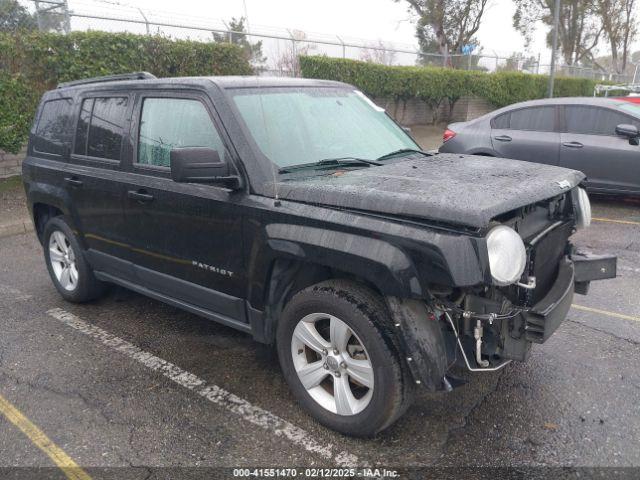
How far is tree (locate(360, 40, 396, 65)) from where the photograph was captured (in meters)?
17.8

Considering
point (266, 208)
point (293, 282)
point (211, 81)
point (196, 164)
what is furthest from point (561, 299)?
point (211, 81)

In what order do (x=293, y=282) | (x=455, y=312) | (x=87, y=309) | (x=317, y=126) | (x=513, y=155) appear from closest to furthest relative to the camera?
1. (x=455, y=312)
2. (x=293, y=282)
3. (x=317, y=126)
4. (x=87, y=309)
5. (x=513, y=155)

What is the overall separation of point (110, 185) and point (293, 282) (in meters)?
1.77

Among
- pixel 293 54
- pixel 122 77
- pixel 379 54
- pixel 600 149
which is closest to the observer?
pixel 122 77

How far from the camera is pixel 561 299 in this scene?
9.59 feet

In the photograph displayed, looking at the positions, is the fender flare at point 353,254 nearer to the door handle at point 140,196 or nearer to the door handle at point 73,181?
the door handle at point 140,196

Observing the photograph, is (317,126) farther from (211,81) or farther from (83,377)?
(83,377)

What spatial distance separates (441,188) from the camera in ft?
9.14

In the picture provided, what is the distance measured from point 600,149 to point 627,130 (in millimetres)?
403

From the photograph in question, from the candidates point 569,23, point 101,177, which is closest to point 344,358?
point 101,177

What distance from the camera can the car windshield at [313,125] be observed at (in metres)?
3.37

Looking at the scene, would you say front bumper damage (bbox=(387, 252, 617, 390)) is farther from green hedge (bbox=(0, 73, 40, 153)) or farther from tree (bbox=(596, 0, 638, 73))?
tree (bbox=(596, 0, 638, 73))

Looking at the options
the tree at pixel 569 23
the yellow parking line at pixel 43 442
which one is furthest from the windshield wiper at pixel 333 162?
the tree at pixel 569 23

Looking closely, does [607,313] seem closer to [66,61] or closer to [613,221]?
[613,221]
